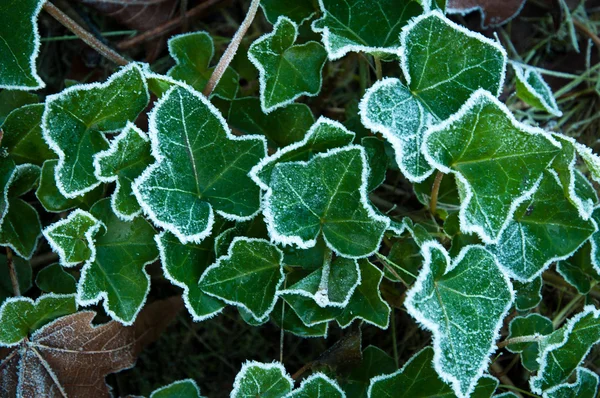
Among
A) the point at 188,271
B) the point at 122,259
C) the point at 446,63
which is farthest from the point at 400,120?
the point at 122,259

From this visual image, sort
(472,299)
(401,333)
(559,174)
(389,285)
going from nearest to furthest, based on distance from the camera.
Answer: (472,299), (559,174), (389,285), (401,333)

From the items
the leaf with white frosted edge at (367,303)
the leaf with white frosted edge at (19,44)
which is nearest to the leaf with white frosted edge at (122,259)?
the leaf with white frosted edge at (19,44)

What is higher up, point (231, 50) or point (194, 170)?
point (231, 50)

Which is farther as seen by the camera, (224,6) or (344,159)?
(224,6)

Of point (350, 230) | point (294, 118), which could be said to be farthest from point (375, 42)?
point (350, 230)

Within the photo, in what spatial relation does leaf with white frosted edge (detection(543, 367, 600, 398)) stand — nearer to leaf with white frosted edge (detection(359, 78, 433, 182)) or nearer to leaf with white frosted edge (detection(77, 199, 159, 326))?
leaf with white frosted edge (detection(359, 78, 433, 182))

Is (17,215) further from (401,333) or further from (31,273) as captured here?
(401,333)

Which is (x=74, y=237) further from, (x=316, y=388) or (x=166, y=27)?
(x=166, y=27)
